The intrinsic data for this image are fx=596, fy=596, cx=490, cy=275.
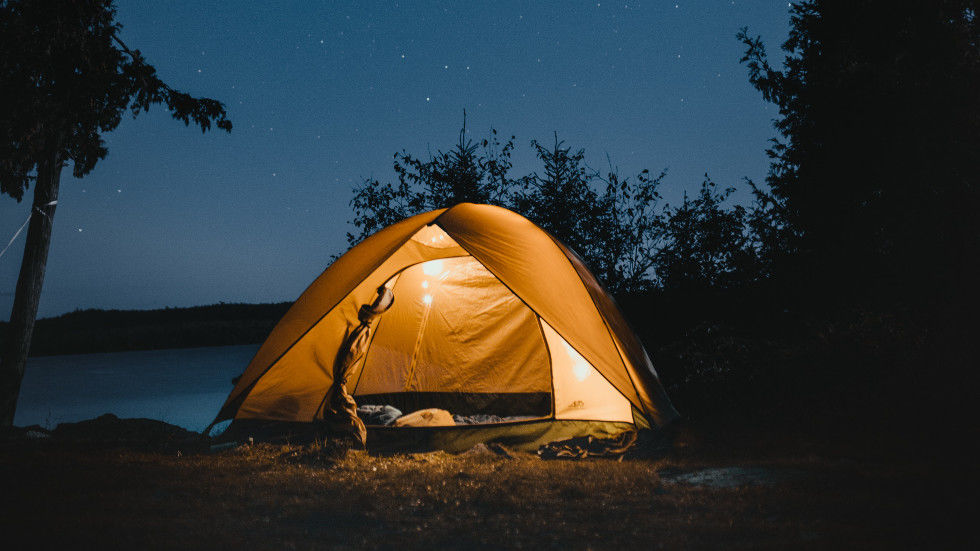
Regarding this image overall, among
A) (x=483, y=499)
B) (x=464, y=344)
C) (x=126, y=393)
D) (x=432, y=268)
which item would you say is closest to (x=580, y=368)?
(x=464, y=344)

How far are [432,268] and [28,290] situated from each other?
4.75 m

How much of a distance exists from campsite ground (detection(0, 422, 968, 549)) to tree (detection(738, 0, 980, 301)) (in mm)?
5208

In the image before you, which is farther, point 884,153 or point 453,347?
point 884,153

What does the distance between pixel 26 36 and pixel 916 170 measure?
11.3m

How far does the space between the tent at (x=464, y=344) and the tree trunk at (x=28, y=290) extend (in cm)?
359

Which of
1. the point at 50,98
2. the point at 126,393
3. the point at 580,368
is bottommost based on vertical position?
the point at 126,393

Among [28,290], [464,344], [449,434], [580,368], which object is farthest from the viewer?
[28,290]

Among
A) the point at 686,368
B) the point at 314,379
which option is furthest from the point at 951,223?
the point at 314,379

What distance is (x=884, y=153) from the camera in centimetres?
881

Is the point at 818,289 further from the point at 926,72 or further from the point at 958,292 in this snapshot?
the point at 926,72

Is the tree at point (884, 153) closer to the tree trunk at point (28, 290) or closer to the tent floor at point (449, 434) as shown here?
the tent floor at point (449, 434)

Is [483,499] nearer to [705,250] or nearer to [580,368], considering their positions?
[580,368]

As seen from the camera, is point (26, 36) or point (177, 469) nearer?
point (177, 469)

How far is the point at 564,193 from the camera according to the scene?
11.5 meters
